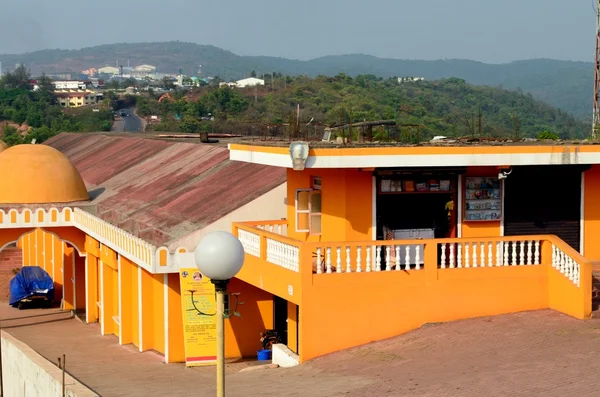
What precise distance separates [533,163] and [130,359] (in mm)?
8935

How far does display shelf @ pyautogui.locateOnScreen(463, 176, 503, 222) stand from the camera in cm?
1725

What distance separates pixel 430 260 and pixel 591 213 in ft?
12.3

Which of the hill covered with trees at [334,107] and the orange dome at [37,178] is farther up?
the hill covered with trees at [334,107]

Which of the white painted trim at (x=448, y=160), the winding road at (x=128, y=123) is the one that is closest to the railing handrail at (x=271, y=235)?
the white painted trim at (x=448, y=160)

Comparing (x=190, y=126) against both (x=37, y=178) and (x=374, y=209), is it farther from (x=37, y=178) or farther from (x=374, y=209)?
(x=374, y=209)

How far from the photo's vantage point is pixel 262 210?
2025cm

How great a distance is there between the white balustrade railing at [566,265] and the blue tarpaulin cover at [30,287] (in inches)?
682

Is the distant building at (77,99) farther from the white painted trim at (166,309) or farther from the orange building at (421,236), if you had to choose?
the orange building at (421,236)

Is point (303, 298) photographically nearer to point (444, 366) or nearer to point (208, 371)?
point (444, 366)

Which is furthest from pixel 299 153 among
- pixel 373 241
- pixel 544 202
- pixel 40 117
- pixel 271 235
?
pixel 40 117

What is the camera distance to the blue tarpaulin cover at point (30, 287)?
28.9m

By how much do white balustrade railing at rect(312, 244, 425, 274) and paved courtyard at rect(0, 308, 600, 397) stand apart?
1.08m

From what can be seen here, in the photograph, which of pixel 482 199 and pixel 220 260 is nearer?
pixel 220 260

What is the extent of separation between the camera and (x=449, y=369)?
1299 centimetres
